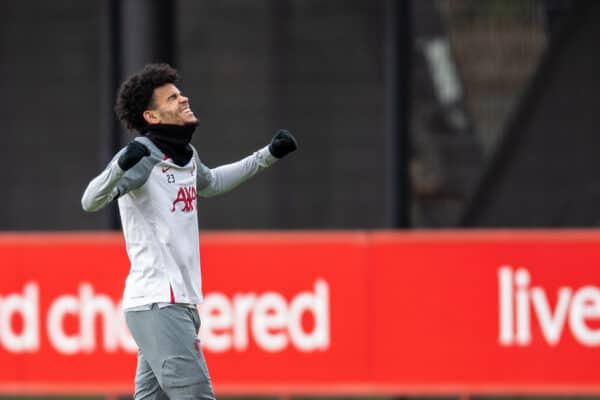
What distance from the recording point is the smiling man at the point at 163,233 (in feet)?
18.0

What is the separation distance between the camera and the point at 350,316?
8.98 metres

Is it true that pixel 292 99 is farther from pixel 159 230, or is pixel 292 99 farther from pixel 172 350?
pixel 172 350

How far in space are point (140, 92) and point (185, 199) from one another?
48 centimetres

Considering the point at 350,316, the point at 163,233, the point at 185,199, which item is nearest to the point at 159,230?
the point at 163,233

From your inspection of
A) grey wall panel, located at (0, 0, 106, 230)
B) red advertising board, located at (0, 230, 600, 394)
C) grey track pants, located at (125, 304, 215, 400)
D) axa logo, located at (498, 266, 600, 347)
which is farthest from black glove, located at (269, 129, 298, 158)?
grey wall panel, located at (0, 0, 106, 230)

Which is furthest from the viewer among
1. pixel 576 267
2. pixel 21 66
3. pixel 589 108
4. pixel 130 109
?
pixel 21 66

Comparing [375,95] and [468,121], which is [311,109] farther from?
[468,121]

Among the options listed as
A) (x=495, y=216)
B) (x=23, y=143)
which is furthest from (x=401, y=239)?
(x=23, y=143)

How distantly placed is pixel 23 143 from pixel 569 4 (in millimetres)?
5342

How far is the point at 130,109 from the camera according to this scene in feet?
18.4

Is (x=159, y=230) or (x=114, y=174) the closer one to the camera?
(x=114, y=174)

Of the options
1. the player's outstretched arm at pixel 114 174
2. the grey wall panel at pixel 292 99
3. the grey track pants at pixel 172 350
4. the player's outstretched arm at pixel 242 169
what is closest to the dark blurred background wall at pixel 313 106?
Answer: the grey wall panel at pixel 292 99

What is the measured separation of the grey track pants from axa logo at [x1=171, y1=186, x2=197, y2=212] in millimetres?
402

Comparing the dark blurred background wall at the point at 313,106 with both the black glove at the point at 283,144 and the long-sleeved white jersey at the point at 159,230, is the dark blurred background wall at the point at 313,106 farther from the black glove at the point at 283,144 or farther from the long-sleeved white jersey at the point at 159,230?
the long-sleeved white jersey at the point at 159,230
